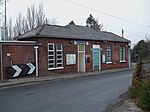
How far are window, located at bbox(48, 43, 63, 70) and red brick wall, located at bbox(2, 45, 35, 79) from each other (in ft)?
6.78

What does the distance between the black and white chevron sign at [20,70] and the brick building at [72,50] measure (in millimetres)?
889

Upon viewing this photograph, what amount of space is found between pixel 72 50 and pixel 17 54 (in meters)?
7.13

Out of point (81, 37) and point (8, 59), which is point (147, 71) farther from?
point (81, 37)

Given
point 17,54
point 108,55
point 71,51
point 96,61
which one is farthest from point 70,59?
point 108,55

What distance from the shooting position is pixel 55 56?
24922mm

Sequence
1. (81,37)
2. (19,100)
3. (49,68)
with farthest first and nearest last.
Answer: (81,37) → (49,68) → (19,100)

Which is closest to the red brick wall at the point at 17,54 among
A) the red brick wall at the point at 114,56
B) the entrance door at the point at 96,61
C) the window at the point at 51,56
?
the window at the point at 51,56

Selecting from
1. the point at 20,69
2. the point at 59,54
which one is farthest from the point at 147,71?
the point at 59,54

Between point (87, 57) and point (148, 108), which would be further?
point (87, 57)

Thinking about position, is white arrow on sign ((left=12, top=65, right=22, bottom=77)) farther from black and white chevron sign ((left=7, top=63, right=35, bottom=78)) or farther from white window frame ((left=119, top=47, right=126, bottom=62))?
white window frame ((left=119, top=47, right=126, bottom=62))

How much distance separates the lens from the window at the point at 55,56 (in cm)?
2439

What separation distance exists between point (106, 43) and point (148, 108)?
2414cm

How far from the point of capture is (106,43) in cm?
3256

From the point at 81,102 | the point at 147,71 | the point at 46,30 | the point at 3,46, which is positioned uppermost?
the point at 46,30
